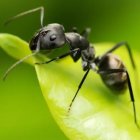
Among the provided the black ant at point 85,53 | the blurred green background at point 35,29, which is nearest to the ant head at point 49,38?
the black ant at point 85,53

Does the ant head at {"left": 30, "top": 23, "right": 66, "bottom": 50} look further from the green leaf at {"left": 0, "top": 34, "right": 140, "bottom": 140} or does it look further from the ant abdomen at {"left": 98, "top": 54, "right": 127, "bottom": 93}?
the ant abdomen at {"left": 98, "top": 54, "right": 127, "bottom": 93}

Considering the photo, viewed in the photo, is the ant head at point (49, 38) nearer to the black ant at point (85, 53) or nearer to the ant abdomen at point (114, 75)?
the black ant at point (85, 53)

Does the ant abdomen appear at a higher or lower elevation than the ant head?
lower

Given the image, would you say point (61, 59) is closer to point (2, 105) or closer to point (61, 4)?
point (2, 105)

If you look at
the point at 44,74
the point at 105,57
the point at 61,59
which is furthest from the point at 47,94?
the point at 105,57

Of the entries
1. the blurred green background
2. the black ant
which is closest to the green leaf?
the black ant
